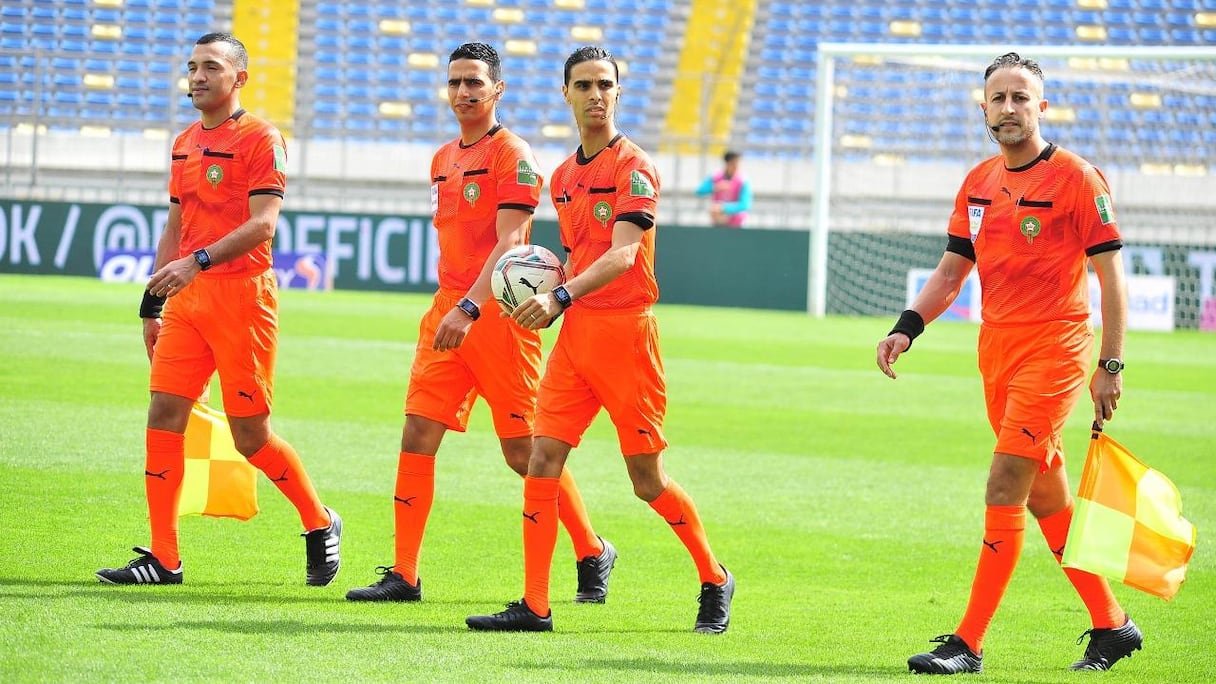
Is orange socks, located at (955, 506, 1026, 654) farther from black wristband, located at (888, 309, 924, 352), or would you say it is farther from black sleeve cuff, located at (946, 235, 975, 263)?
black sleeve cuff, located at (946, 235, 975, 263)

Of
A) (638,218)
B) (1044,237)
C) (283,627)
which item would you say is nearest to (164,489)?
(283,627)

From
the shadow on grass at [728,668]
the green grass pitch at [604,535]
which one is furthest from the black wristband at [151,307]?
the shadow on grass at [728,668]

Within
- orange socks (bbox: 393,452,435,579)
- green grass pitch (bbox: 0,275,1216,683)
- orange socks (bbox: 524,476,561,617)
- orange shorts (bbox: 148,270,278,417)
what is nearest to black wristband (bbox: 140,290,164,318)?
orange shorts (bbox: 148,270,278,417)

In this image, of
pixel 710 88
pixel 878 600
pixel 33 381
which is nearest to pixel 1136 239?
pixel 710 88

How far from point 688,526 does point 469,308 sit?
1078 mm

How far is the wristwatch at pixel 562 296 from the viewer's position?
5172mm

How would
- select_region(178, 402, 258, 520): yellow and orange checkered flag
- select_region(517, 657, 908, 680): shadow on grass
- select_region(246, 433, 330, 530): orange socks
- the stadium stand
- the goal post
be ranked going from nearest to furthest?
select_region(517, 657, 908, 680): shadow on grass < select_region(246, 433, 330, 530): orange socks < select_region(178, 402, 258, 520): yellow and orange checkered flag < the goal post < the stadium stand

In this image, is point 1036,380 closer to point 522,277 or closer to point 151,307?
point 522,277

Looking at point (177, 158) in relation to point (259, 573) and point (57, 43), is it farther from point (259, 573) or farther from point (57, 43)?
point (57, 43)

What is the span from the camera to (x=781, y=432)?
11102mm

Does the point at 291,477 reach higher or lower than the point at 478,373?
lower

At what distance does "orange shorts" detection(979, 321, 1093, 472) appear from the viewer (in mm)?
5066

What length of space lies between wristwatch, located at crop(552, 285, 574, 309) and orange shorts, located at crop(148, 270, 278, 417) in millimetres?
1396

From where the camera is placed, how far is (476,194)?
602 cm
